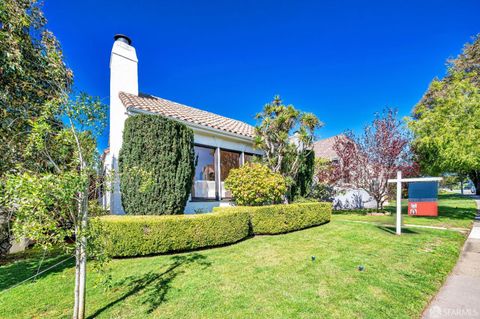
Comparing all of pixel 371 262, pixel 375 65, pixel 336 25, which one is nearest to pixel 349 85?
pixel 375 65

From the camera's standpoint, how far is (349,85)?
58.3 ft

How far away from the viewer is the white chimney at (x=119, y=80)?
931 centimetres

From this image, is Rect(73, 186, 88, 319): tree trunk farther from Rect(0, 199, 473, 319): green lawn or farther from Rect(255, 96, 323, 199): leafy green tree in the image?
Rect(255, 96, 323, 199): leafy green tree

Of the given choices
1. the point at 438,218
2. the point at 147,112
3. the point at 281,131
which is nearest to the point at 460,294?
the point at 281,131

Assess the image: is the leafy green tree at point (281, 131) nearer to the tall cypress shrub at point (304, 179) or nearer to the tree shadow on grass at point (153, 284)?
the tall cypress shrub at point (304, 179)

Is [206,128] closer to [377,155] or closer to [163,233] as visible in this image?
[163,233]

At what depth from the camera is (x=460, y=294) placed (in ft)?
12.5

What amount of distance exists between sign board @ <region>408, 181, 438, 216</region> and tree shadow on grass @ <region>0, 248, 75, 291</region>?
15.0 metres

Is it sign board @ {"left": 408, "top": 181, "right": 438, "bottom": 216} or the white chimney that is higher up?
the white chimney

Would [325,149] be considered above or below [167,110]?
below

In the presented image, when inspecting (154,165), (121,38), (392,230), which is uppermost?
(121,38)

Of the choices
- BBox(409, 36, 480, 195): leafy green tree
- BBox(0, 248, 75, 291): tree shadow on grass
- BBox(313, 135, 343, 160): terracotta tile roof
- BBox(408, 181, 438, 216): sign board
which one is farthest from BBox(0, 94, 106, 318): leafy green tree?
BBox(313, 135, 343, 160): terracotta tile roof

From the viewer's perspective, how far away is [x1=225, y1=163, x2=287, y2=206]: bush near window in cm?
894

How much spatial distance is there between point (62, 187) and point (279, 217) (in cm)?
725
